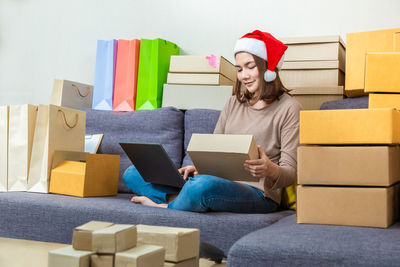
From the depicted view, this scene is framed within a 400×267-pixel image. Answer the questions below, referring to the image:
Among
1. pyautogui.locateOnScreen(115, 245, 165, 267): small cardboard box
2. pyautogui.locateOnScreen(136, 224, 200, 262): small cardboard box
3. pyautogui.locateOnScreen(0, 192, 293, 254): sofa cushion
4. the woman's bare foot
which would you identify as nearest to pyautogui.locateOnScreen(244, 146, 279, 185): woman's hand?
pyautogui.locateOnScreen(0, 192, 293, 254): sofa cushion

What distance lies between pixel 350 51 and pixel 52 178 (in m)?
1.38

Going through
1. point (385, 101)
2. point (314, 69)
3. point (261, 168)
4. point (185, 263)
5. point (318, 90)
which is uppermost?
point (314, 69)

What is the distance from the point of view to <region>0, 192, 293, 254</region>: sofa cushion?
1.52 m

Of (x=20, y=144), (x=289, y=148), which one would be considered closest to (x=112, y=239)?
(x=289, y=148)

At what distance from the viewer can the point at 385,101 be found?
1.47 meters

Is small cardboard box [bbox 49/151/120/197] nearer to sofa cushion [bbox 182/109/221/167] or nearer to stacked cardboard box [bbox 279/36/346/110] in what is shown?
sofa cushion [bbox 182/109/221/167]

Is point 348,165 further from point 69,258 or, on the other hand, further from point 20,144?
point 20,144

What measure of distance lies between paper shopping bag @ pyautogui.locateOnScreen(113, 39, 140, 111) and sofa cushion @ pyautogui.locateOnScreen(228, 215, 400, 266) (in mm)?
1497

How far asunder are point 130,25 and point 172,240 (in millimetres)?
2028

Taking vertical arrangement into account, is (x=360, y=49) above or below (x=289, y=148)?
above

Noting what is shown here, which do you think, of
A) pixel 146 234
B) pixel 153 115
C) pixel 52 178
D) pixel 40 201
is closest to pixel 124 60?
pixel 153 115

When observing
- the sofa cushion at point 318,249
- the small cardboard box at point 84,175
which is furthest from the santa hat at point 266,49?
the sofa cushion at point 318,249

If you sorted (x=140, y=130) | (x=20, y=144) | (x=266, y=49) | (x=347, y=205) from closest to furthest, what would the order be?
(x=347, y=205)
(x=266, y=49)
(x=20, y=144)
(x=140, y=130)

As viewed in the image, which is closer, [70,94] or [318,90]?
[318,90]
